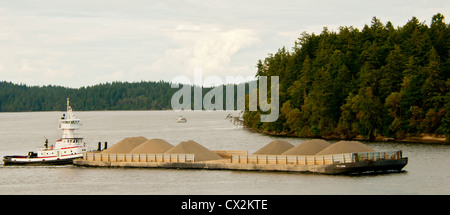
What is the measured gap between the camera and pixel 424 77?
11231 centimetres

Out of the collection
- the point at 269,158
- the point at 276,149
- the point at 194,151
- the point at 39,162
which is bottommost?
the point at 39,162

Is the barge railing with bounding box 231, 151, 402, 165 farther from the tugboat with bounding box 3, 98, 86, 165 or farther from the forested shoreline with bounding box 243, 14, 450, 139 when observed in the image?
the forested shoreline with bounding box 243, 14, 450, 139

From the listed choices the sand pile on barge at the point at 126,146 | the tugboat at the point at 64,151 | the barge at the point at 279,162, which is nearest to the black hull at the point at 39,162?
the tugboat at the point at 64,151

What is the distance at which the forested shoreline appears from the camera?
364ft

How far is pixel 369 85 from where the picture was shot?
402ft

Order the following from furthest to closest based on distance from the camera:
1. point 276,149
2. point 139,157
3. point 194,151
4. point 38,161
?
1. point 38,161
2. point 139,157
3. point 194,151
4. point 276,149

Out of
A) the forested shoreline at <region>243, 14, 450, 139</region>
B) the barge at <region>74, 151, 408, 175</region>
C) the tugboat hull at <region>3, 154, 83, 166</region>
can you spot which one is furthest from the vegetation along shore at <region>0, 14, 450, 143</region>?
the tugboat hull at <region>3, 154, 83, 166</region>

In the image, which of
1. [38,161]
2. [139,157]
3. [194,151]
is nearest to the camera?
[194,151]

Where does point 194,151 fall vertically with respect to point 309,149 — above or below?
below

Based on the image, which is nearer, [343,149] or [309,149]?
[343,149]

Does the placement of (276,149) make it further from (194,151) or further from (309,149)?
(194,151)

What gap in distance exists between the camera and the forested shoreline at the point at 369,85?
111062 millimetres

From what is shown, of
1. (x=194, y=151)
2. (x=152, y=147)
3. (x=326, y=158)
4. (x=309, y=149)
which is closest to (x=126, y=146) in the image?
(x=152, y=147)
